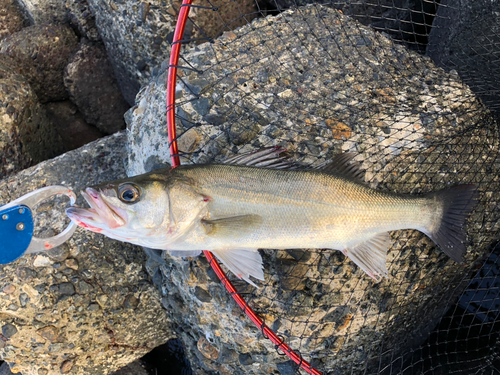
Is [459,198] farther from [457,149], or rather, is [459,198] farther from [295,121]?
[295,121]

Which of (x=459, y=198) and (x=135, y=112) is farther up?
(x=135, y=112)

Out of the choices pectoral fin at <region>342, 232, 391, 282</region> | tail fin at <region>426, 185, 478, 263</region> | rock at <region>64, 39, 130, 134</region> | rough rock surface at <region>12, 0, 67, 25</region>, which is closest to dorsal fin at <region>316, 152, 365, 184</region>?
pectoral fin at <region>342, 232, 391, 282</region>

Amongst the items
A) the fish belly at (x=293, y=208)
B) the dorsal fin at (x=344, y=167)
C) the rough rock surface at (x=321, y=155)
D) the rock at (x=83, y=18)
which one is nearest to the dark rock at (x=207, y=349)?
the rough rock surface at (x=321, y=155)

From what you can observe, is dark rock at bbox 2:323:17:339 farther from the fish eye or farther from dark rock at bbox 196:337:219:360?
the fish eye

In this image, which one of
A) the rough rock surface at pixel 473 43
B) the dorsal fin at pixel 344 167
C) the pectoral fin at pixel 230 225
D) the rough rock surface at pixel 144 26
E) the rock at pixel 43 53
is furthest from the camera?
the rock at pixel 43 53

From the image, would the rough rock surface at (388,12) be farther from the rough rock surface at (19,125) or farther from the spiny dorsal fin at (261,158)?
the rough rock surface at (19,125)

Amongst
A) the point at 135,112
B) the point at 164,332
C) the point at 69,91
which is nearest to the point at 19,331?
the point at 164,332
